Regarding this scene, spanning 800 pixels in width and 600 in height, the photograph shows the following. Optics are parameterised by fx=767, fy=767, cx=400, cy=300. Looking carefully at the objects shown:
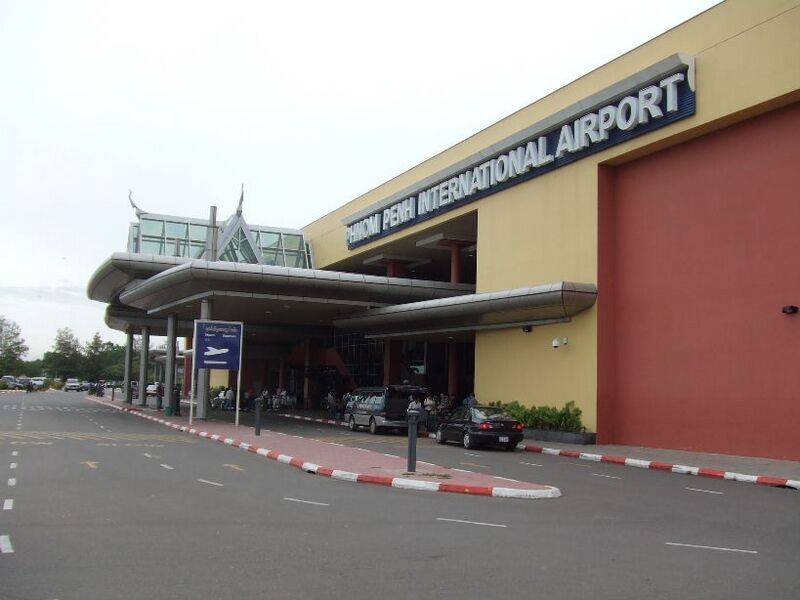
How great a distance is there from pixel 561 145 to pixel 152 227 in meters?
32.5

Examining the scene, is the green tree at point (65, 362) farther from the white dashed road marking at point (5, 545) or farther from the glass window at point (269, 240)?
the white dashed road marking at point (5, 545)

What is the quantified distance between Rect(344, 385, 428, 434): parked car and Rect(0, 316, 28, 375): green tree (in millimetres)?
99643

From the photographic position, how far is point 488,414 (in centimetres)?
2358

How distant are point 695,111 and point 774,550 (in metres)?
15.1

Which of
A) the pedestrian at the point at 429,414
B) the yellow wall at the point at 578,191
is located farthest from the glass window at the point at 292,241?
the pedestrian at the point at 429,414

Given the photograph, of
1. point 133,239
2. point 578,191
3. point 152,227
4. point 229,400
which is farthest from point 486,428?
point 152,227

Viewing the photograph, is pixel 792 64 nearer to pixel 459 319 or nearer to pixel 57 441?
pixel 459 319

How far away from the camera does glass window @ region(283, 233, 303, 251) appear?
53344 millimetres

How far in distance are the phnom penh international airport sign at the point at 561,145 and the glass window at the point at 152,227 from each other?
1891 cm

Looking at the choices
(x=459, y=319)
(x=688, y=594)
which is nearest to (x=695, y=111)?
(x=459, y=319)

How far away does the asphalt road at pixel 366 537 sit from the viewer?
6.84m

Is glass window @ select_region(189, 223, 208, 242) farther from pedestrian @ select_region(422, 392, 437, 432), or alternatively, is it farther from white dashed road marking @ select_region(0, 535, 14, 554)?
white dashed road marking @ select_region(0, 535, 14, 554)

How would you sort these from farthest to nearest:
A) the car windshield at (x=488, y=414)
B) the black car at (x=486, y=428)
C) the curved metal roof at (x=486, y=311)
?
the curved metal roof at (x=486, y=311) → the car windshield at (x=488, y=414) → the black car at (x=486, y=428)

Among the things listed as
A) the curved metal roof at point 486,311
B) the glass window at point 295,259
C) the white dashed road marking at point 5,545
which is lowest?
the white dashed road marking at point 5,545
